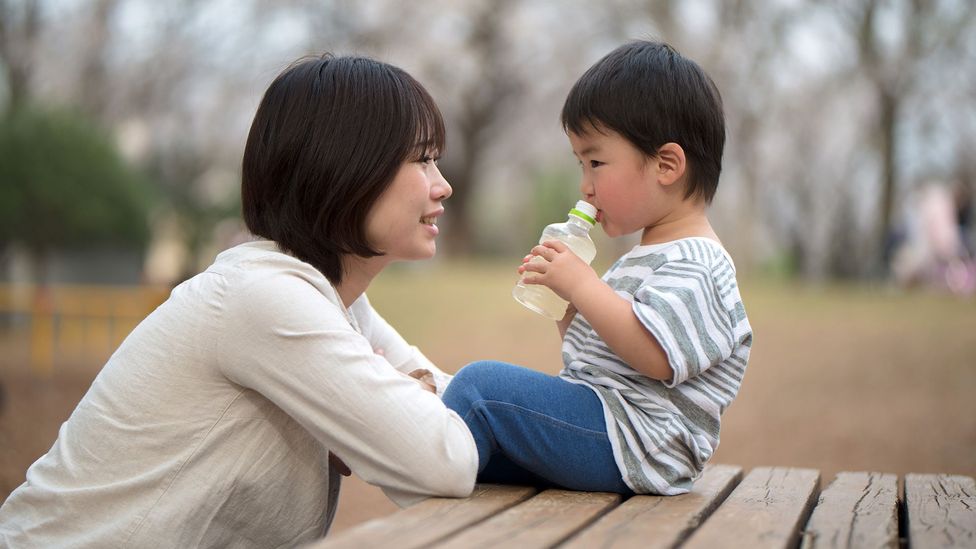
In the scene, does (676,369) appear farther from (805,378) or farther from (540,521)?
(805,378)

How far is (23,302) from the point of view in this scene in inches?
354

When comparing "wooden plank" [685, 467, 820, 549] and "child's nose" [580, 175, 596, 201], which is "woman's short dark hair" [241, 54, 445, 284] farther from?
"wooden plank" [685, 467, 820, 549]

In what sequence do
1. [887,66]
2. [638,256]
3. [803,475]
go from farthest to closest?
[887,66] < [803,475] < [638,256]

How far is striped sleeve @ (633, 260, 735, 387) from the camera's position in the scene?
75.2 inches

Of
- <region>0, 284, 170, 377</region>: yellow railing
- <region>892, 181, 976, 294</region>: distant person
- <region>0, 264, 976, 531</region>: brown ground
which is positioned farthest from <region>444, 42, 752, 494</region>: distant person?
<region>892, 181, 976, 294</region>: distant person

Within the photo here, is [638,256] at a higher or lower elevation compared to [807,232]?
higher

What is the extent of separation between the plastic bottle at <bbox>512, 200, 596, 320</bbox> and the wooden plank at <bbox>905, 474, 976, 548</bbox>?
808 millimetres

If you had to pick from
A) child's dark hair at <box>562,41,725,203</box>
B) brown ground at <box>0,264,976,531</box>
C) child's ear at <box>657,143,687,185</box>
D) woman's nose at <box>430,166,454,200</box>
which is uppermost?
child's dark hair at <box>562,41,725,203</box>

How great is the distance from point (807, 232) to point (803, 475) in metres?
21.1

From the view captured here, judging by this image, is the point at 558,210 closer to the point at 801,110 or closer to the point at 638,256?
the point at 801,110

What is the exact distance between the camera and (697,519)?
180 centimetres

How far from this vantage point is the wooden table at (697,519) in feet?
5.13

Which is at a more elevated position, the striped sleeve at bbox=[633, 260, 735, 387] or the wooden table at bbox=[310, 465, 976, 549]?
the striped sleeve at bbox=[633, 260, 735, 387]

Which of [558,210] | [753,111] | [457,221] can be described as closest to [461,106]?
[457,221]
